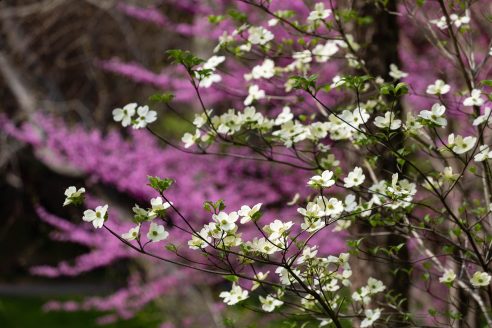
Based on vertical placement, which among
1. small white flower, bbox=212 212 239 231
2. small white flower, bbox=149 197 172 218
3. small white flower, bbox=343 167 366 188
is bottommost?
small white flower, bbox=212 212 239 231

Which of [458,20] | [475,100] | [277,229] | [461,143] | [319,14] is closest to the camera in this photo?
[277,229]

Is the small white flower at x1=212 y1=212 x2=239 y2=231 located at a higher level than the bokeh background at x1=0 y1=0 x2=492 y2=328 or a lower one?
lower

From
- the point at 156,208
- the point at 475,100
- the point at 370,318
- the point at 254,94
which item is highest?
the point at 254,94

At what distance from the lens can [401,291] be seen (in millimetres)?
3006

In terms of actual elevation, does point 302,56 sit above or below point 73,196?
above

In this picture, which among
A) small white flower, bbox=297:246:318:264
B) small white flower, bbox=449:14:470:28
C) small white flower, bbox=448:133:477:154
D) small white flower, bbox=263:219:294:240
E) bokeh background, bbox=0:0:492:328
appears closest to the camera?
small white flower, bbox=263:219:294:240

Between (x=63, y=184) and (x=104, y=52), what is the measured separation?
4.94 metres

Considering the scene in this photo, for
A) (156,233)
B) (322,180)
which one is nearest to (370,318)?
(322,180)

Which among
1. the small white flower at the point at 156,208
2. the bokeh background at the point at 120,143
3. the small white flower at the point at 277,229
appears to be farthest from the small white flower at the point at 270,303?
the bokeh background at the point at 120,143

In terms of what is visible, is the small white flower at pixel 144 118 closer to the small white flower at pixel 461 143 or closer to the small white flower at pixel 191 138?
the small white flower at pixel 191 138

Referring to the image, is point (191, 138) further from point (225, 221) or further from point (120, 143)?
point (120, 143)

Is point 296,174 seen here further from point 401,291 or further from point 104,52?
point 104,52

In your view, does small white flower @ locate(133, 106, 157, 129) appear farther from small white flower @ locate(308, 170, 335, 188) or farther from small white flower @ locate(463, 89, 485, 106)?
small white flower @ locate(463, 89, 485, 106)

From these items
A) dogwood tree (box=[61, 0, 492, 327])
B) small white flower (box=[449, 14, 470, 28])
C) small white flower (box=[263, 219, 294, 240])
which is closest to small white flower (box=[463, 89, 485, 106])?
dogwood tree (box=[61, 0, 492, 327])
